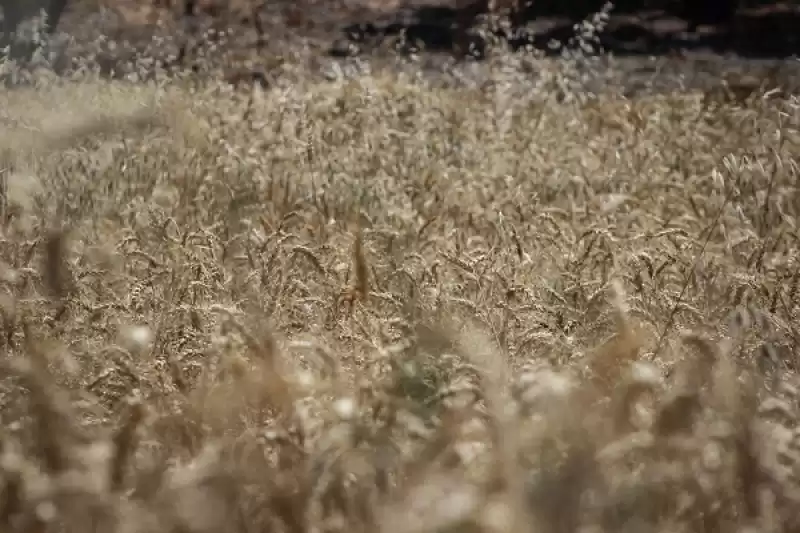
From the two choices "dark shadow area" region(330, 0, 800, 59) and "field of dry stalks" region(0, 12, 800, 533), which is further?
"dark shadow area" region(330, 0, 800, 59)

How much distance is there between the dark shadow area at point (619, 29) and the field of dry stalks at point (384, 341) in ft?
2.91

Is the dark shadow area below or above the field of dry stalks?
below

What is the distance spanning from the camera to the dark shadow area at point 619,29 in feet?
9.63

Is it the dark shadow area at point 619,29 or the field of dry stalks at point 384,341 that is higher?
the field of dry stalks at point 384,341

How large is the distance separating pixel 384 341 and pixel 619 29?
2492mm

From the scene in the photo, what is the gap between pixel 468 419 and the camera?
2.21 feet

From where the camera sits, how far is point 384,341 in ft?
3.21

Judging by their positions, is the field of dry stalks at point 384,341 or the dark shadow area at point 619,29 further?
the dark shadow area at point 619,29

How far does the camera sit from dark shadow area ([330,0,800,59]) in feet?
9.63

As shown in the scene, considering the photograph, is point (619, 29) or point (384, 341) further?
point (619, 29)

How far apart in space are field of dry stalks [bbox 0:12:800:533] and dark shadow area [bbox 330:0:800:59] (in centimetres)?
89

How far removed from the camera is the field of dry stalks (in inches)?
23.8

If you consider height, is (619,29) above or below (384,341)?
below

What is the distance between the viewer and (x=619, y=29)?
10.6ft
